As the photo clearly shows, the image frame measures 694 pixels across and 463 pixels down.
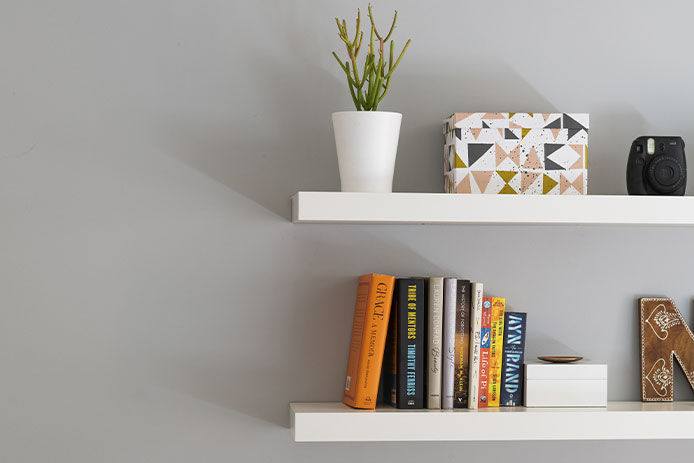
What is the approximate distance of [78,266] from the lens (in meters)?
1.48

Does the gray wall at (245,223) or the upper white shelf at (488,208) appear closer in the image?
the upper white shelf at (488,208)

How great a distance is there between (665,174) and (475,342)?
46 cm

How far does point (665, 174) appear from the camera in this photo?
4.79 feet

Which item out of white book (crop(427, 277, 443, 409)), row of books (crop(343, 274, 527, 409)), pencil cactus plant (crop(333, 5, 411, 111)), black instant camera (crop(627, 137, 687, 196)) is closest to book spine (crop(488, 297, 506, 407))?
row of books (crop(343, 274, 527, 409))

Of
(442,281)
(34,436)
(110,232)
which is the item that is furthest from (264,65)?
(34,436)

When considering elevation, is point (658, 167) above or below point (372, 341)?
above

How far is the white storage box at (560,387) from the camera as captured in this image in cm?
146

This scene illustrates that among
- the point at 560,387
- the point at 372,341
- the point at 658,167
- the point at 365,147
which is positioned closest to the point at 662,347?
the point at 560,387

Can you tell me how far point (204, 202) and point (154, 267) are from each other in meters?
0.15

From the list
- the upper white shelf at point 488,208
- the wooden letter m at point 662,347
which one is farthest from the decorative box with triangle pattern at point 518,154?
the wooden letter m at point 662,347

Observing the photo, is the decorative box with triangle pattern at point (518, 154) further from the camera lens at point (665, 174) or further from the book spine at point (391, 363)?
the book spine at point (391, 363)

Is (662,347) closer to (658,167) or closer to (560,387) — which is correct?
(560,387)

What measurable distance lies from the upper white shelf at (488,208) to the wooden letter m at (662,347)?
0.78 feet

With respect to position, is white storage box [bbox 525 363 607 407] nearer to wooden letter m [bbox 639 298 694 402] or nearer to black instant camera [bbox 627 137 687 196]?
wooden letter m [bbox 639 298 694 402]
